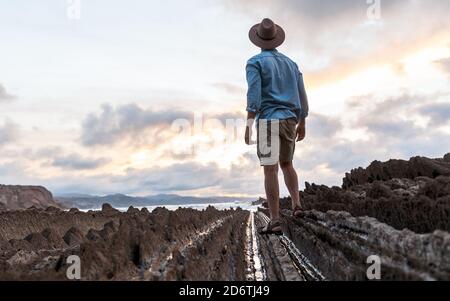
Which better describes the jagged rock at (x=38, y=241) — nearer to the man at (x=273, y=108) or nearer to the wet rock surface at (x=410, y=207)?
the man at (x=273, y=108)

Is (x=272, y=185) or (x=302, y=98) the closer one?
(x=272, y=185)

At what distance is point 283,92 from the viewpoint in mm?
6340

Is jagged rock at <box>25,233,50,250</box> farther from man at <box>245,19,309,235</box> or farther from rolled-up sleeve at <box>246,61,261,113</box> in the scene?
rolled-up sleeve at <box>246,61,261,113</box>

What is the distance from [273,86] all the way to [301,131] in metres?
1.05

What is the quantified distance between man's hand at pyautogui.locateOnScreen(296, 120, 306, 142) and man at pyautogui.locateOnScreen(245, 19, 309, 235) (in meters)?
0.39

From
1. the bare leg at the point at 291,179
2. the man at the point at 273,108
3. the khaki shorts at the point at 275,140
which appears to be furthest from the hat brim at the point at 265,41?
the bare leg at the point at 291,179

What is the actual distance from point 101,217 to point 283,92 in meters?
8.82

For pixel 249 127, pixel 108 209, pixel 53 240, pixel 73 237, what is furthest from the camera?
pixel 108 209

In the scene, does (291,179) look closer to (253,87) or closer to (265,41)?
(253,87)

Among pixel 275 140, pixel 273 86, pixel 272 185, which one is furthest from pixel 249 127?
pixel 272 185

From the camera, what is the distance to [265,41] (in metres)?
6.56
